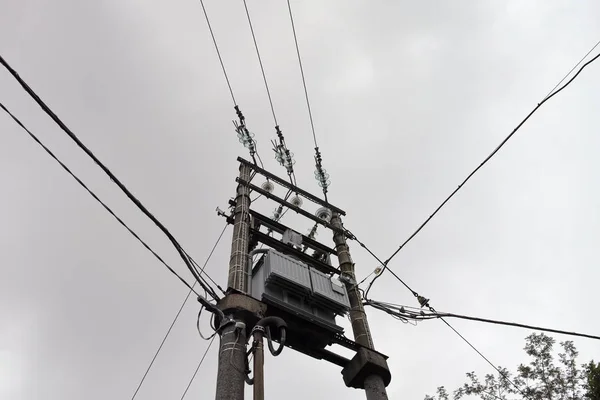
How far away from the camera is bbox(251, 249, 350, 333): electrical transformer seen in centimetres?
895

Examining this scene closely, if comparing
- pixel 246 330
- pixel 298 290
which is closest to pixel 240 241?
pixel 298 290

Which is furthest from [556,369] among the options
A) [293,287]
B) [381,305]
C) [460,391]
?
[293,287]

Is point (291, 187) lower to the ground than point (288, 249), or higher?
higher

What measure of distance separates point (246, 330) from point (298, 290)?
5.11 ft

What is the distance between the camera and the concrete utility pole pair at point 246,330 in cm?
686

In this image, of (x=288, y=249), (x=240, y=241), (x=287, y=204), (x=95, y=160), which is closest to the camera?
(x=95, y=160)

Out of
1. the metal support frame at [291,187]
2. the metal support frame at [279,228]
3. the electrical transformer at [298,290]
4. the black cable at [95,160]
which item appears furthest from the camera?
the metal support frame at [291,187]

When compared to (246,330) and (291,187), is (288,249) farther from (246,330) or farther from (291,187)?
(246,330)

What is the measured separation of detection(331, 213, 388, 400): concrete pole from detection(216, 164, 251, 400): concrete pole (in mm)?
3101

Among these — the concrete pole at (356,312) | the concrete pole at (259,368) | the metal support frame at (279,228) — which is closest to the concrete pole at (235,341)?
the concrete pole at (259,368)

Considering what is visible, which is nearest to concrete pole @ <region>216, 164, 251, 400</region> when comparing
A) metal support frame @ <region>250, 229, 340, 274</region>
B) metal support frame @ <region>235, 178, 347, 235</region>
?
metal support frame @ <region>250, 229, 340, 274</region>

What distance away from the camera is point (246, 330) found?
8180mm

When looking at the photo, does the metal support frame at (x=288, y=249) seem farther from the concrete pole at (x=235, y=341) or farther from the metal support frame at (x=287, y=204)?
the metal support frame at (x=287, y=204)

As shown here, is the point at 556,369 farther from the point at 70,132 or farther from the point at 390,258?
the point at 70,132
